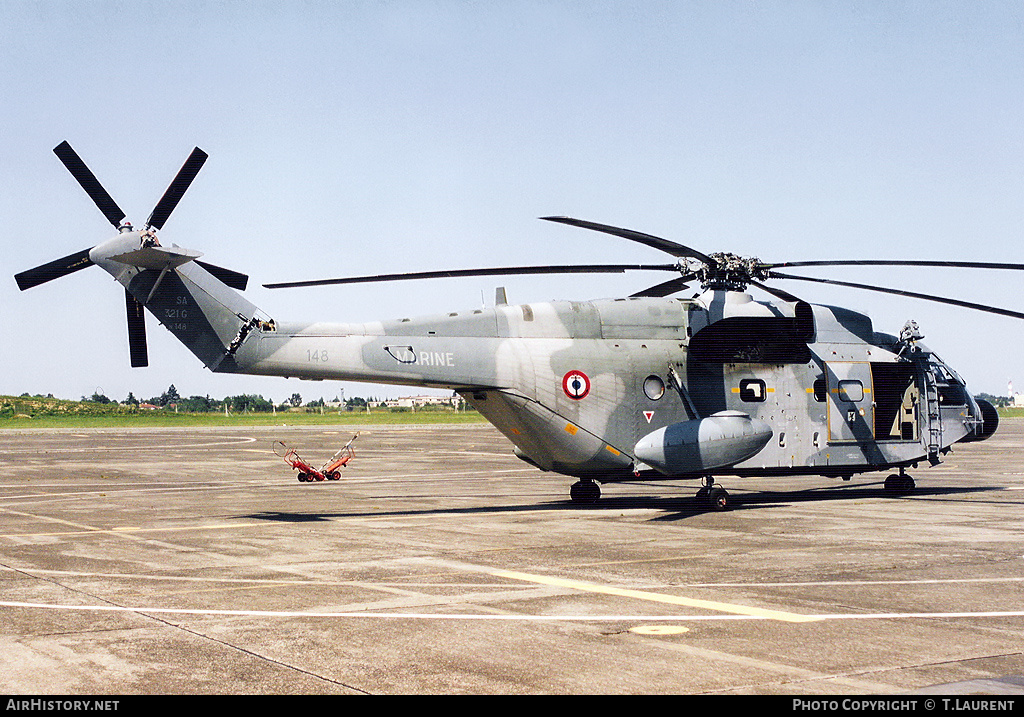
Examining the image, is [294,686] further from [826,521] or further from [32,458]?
[32,458]

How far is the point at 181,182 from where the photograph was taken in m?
21.1

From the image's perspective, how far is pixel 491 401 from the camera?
80.5 feet

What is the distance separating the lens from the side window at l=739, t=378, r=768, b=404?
25844 millimetres

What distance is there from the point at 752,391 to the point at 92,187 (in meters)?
16.4

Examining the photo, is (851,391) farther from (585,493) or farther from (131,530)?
(131,530)

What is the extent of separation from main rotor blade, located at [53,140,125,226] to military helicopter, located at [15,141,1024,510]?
31 millimetres

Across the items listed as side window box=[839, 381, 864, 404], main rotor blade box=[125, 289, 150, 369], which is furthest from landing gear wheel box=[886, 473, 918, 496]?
main rotor blade box=[125, 289, 150, 369]

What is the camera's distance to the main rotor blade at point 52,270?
21.0 meters

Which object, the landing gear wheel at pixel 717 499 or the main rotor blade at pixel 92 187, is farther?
the landing gear wheel at pixel 717 499

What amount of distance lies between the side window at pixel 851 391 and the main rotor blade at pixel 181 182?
17.1 meters

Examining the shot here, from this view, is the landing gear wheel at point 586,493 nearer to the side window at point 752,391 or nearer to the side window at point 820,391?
the side window at point 752,391

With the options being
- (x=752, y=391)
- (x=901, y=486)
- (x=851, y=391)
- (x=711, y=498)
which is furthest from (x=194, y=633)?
(x=901, y=486)

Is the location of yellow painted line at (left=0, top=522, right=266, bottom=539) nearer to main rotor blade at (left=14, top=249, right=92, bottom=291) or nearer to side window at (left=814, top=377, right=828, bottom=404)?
main rotor blade at (left=14, top=249, right=92, bottom=291)

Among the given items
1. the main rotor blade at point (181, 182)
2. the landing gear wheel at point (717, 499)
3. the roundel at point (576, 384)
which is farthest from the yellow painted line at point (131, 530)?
the landing gear wheel at point (717, 499)
